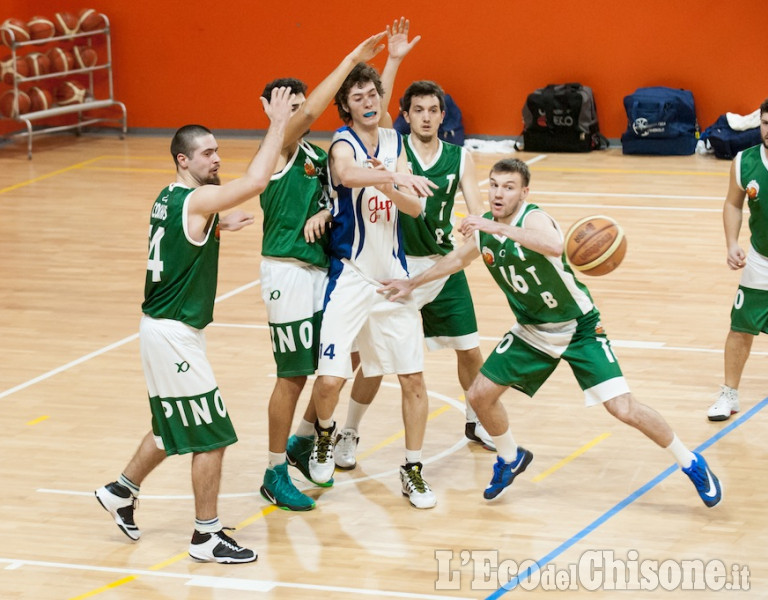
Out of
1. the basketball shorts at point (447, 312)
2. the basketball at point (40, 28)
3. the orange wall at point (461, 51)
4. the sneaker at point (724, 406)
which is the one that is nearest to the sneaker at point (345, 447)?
the basketball shorts at point (447, 312)

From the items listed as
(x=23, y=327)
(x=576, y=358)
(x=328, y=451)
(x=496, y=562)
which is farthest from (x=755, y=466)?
(x=23, y=327)

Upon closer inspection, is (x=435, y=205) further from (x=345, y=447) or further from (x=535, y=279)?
(x=345, y=447)

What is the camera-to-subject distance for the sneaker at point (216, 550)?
235 inches

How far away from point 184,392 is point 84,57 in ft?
44.5

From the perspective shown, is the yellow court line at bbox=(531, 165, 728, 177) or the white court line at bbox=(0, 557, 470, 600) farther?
the yellow court line at bbox=(531, 165, 728, 177)

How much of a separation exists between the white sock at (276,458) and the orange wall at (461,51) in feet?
38.1

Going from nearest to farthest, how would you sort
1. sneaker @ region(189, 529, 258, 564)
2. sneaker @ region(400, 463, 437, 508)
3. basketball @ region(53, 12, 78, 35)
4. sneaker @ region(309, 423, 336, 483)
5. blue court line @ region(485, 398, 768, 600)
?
blue court line @ region(485, 398, 768, 600) → sneaker @ region(189, 529, 258, 564) → sneaker @ region(400, 463, 437, 508) → sneaker @ region(309, 423, 336, 483) → basketball @ region(53, 12, 78, 35)

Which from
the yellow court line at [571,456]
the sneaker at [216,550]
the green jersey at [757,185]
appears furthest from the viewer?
the green jersey at [757,185]

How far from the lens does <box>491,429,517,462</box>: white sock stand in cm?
Answer: 667

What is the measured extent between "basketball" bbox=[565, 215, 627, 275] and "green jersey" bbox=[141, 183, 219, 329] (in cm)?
173

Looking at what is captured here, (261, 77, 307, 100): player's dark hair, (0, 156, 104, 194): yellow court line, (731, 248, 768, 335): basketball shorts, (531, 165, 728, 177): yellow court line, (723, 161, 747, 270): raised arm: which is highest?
(261, 77, 307, 100): player's dark hair

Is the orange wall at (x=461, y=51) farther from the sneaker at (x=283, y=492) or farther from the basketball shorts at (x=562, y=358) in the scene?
the sneaker at (x=283, y=492)

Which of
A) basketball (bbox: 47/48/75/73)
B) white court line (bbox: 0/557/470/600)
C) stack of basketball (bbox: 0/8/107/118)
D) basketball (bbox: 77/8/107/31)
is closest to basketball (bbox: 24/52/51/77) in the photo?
stack of basketball (bbox: 0/8/107/118)

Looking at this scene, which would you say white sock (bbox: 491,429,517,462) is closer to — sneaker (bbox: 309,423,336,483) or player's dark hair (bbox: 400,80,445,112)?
sneaker (bbox: 309,423,336,483)
